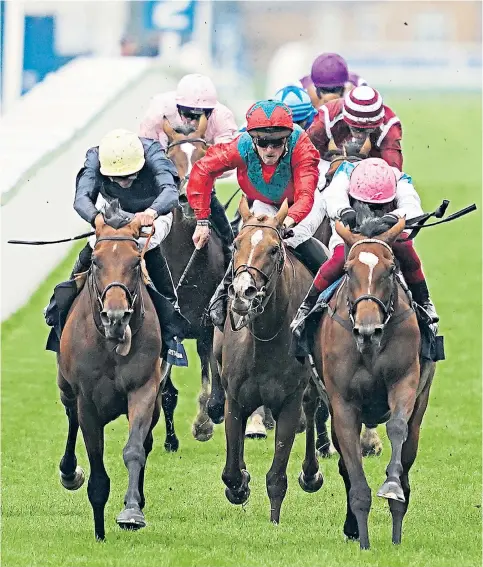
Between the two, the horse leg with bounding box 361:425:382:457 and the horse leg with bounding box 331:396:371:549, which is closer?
the horse leg with bounding box 331:396:371:549

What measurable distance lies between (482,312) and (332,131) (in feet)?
23.9

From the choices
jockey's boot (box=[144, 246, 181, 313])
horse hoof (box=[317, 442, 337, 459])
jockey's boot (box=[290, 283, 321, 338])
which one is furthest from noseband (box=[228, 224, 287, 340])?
horse hoof (box=[317, 442, 337, 459])

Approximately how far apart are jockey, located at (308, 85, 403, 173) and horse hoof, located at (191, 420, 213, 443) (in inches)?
85.9

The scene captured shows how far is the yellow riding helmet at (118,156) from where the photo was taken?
937 cm

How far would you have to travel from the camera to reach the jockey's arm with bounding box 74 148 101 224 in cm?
889

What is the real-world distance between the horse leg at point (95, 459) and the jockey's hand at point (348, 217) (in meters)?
1.71

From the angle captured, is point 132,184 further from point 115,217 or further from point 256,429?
point 256,429

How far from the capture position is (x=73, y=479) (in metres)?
10.0

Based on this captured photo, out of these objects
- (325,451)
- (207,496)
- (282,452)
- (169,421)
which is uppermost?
(282,452)

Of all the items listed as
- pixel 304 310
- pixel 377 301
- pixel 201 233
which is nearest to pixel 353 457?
pixel 377 301

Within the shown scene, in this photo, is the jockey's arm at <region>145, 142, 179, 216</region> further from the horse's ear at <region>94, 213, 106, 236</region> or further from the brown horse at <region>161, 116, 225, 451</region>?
the brown horse at <region>161, 116, 225, 451</region>

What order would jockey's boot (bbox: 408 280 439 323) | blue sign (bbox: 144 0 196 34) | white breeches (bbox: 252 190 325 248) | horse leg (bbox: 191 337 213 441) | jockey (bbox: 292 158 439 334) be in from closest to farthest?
jockey (bbox: 292 158 439 334) → jockey's boot (bbox: 408 280 439 323) → white breeches (bbox: 252 190 325 248) → horse leg (bbox: 191 337 213 441) → blue sign (bbox: 144 0 196 34)

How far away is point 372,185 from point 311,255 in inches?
49.3

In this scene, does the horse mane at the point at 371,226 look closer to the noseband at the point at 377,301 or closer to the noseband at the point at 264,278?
the noseband at the point at 377,301
